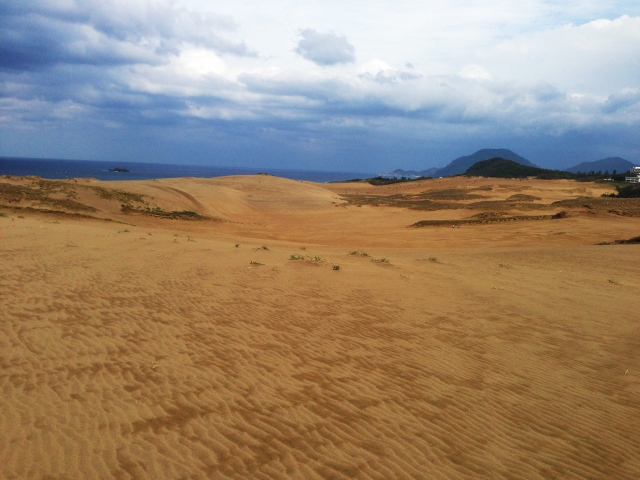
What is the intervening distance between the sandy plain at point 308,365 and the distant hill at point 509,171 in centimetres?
7240

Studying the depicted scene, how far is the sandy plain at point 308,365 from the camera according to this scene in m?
4.34

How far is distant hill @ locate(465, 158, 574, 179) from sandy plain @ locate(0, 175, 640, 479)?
72.4 metres

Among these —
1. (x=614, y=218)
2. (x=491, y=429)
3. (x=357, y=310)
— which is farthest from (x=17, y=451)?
(x=614, y=218)

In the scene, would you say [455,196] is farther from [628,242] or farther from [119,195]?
[119,195]

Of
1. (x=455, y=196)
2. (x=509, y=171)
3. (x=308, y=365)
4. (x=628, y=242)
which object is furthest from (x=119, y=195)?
(x=509, y=171)

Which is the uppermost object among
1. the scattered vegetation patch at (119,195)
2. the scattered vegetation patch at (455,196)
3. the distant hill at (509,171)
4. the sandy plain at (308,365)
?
the distant hill at (509,171)

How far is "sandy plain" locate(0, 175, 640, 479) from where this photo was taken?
14.3 feet

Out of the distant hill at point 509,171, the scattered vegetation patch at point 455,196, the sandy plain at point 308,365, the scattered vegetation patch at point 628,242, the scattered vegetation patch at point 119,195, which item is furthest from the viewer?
the distant hill at point 509,171

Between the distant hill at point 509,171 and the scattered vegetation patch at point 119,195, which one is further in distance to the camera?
the distant hill at point 509,171

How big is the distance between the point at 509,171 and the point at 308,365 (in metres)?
91.4

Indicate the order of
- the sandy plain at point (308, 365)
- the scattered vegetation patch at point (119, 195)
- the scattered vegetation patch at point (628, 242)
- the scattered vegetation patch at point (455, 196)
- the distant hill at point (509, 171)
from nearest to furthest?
the sandy plain at point (308, 365)
the scattered vegetation patch at point (628, 242)
the scattered vegetation patch at point (119, 195)
the scattered vegetation patch at point (455, 196)
the distant hill at point (509, 171)

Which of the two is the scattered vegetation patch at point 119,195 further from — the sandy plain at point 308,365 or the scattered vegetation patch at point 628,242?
the scattered vegetation patch at point 628,242

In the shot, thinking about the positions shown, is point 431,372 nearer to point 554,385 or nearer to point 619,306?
point 554,385

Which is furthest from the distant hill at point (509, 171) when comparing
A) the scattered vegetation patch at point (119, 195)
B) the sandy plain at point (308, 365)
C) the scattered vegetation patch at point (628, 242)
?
the sandy plain at point (308, 365)
